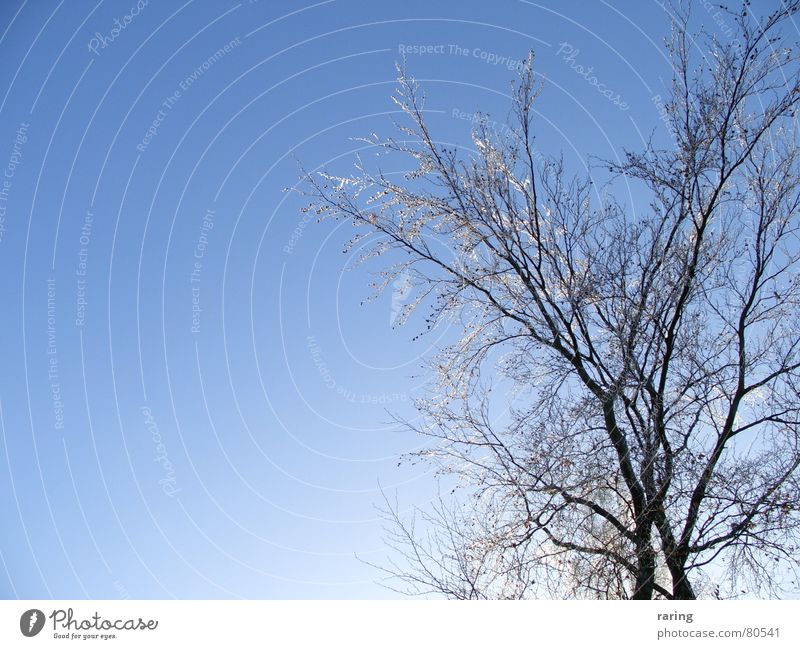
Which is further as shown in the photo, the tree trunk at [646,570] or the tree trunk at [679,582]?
the tree trunk at [679,582]

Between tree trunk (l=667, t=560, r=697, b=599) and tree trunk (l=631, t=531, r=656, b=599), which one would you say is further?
tree trunk (l=667, t=560, r=697, b=599)

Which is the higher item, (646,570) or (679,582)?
(646,570)

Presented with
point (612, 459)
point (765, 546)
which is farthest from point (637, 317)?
point (765, 546)

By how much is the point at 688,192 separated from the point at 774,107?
165cm

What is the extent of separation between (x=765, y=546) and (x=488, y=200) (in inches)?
247

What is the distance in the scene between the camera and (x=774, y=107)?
9297mm

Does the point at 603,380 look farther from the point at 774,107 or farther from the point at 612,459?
the point at 774,107
